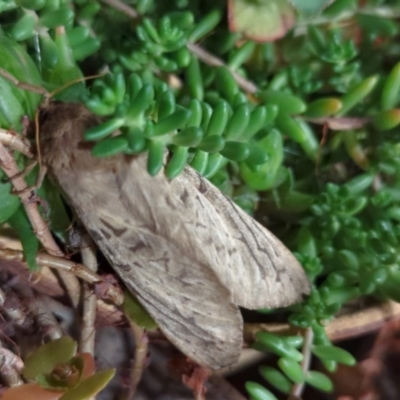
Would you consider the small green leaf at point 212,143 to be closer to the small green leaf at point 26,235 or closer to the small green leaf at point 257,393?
the small green leaf at point 26,235

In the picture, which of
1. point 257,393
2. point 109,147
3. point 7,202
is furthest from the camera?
→ point 257,393

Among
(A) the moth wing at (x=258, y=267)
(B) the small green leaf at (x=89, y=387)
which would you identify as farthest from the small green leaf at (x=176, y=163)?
(B) the small green leaf at (x=89, y=387)

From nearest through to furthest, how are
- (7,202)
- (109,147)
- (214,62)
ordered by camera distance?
(109,147) → (7,202) → (214,62)

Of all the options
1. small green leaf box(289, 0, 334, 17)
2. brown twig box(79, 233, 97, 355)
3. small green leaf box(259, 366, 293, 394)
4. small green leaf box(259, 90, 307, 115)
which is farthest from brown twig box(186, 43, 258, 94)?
small green leaf box(259, 366, 293, 394)

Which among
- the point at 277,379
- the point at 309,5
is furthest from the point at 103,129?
the point at 277,379

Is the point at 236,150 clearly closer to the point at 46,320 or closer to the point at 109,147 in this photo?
the point at 109,147

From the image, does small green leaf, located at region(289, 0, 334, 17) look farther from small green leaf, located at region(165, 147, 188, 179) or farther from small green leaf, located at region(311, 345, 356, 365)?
small green leaf, located at region(311, 345, 356, 365)

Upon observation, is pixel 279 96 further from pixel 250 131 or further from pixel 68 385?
pixel 68 385

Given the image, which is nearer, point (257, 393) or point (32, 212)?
point (32, 212)
